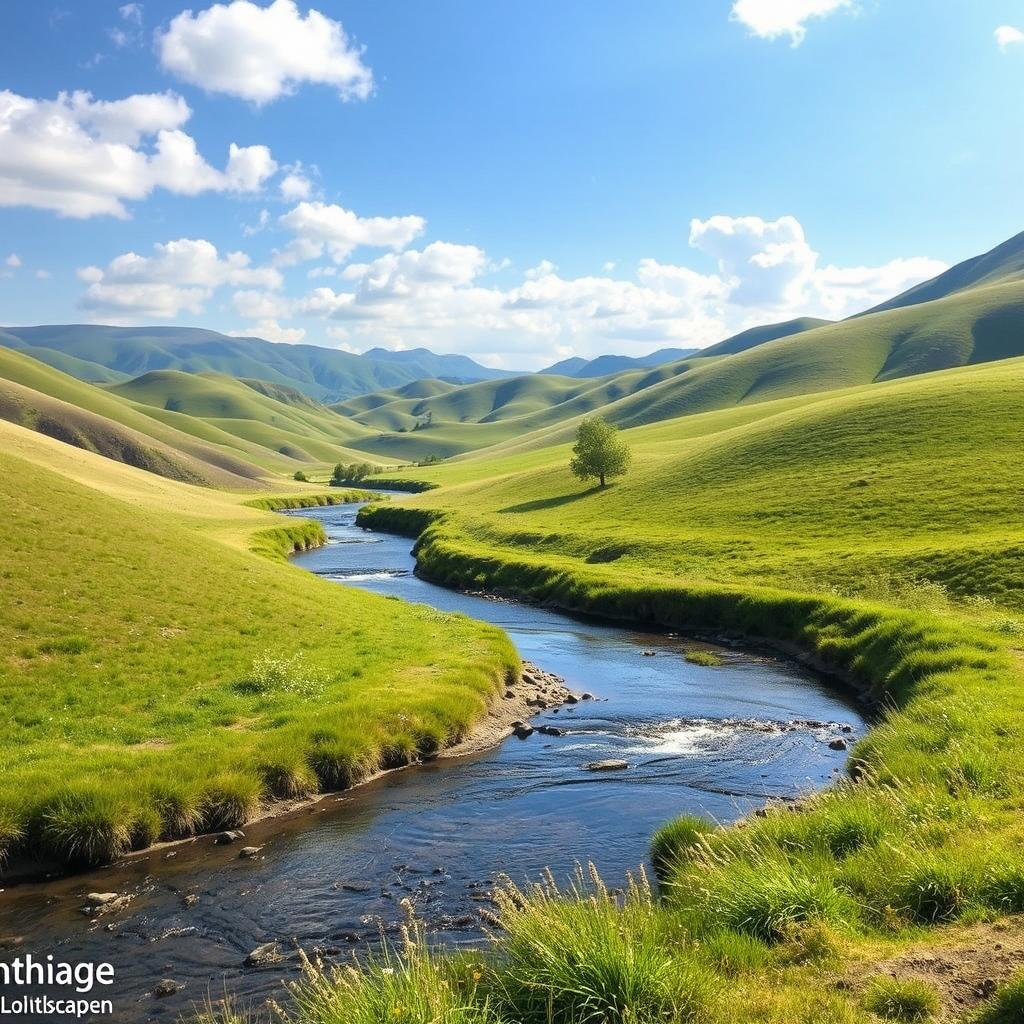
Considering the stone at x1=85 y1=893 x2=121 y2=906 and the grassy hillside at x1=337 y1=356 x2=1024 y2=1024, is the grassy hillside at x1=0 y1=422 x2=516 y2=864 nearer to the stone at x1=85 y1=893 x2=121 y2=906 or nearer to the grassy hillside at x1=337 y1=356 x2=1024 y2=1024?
the stone at x1=85 y1=893 x2=121 y2=906

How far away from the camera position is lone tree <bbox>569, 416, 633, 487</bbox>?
96688mm

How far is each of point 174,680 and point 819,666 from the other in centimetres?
2825

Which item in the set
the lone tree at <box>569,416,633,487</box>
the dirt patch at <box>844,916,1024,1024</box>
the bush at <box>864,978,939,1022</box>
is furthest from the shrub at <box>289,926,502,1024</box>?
the lone tree at <box>569,416,633,487</box>

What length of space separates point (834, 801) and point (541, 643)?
28.0 m

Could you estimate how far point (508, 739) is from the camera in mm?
28922

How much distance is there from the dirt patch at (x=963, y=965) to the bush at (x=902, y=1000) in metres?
0.15

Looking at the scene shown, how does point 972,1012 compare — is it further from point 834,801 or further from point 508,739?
point 508,739

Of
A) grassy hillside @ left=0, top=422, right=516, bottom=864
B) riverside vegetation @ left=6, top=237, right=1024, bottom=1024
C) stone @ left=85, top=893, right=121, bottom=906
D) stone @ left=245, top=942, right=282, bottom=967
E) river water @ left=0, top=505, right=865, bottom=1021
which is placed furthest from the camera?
grassy hillside @ left=0, top=422, right=516, bottom=864

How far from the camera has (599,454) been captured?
317 feet

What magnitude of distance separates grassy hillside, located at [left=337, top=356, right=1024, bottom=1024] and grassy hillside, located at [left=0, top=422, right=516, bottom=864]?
32.7 ft

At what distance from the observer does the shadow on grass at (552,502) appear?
313 ft

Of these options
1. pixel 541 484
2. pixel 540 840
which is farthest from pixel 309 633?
pixel 541 484

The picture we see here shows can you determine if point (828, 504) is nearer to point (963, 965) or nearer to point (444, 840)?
point (444, 840)

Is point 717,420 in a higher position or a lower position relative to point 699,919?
higher
